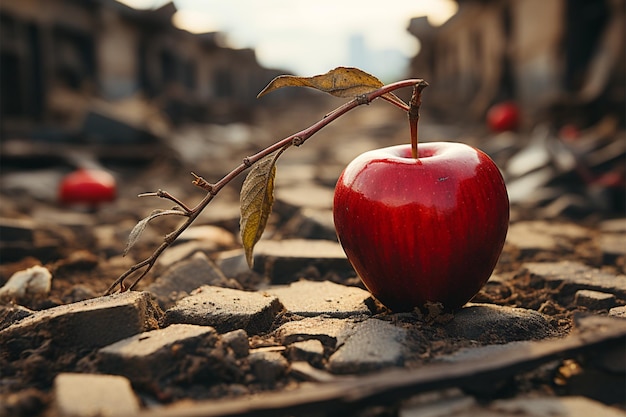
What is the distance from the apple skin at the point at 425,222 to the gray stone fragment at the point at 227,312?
34 cm

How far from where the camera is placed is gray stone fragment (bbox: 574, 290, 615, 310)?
2.11 meters

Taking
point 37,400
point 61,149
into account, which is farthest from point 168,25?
point 37,400

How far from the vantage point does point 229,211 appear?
4.27 m

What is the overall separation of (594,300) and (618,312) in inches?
6.6

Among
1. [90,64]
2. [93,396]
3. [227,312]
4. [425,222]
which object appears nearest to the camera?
[93,396]

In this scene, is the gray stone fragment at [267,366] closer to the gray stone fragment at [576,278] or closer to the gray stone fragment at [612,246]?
the gray stone fragment at [576,278]

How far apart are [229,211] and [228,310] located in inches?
93.5

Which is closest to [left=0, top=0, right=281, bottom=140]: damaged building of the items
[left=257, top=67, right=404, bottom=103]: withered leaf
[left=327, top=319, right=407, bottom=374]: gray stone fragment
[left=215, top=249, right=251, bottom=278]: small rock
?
[left=215, top=249, right=251, bottom=278]: small rock

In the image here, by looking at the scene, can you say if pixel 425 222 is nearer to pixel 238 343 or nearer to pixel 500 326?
pixel 500 326

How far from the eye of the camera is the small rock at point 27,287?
7.72ft

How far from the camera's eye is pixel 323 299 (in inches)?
87.6

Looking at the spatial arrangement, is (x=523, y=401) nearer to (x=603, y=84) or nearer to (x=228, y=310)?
(x=228, y=310)

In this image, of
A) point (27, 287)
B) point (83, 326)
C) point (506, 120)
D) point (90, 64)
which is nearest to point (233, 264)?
point (27, 287)

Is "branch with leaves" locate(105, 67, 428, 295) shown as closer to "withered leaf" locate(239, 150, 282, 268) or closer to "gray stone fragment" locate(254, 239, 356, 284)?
"withered leaf" locate(239, 150, 282, 268)
